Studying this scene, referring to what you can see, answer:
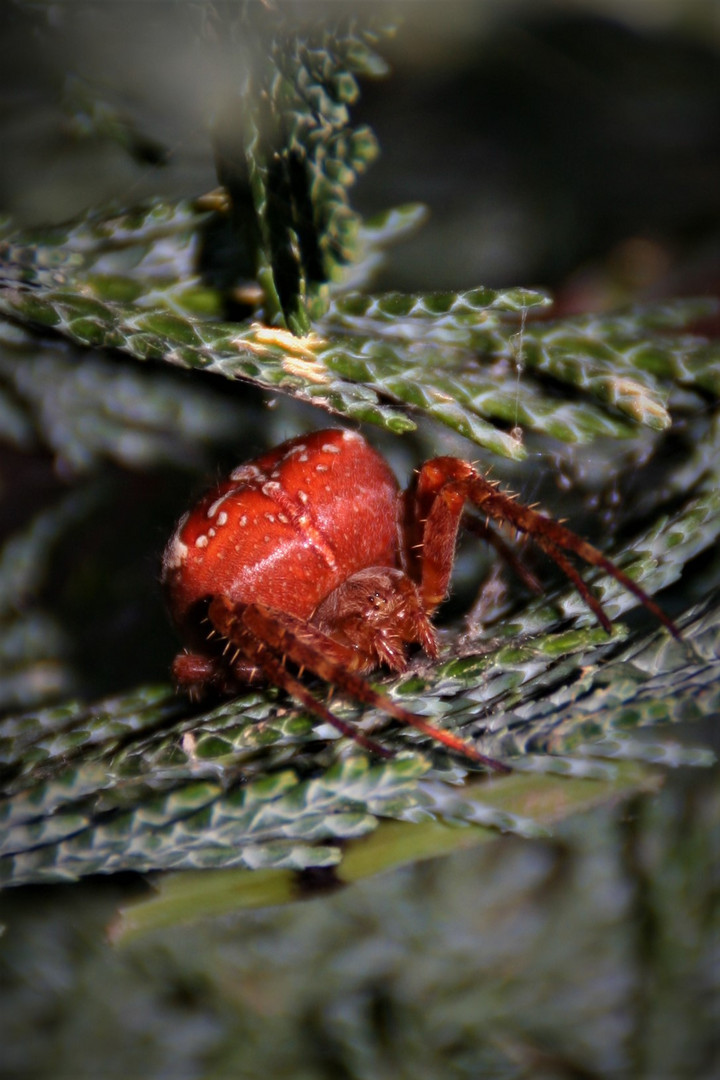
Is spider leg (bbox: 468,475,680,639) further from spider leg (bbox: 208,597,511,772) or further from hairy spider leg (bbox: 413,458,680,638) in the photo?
spider leg (bbox: 208,597,511,772)

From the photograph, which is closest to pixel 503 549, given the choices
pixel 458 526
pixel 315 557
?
A: pixel 458 526

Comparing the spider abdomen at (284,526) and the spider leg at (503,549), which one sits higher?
the spider abdomen at (284,526)

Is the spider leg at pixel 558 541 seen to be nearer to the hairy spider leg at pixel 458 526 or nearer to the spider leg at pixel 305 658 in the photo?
the hairy spider leg at pixel 458 526

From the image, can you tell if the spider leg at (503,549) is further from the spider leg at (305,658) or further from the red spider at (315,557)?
the spider leg at (305,658)

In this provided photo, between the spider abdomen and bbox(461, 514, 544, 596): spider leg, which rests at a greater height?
the spider abdomen

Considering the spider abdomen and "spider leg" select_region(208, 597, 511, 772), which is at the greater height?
the spider abdomen

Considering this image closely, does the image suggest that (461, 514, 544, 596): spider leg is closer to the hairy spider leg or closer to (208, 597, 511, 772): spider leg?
the hairy spider leg

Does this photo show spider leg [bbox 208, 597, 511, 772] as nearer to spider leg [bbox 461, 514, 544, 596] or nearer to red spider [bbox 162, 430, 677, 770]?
red spider [bbox 162, 430, 677, 770]

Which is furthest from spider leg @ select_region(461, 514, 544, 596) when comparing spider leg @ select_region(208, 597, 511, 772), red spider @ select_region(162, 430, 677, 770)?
spider leg @ select_region(208, 597, 511, 772)

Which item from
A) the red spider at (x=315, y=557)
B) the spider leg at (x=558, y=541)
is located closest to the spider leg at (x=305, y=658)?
the red spider at (x=315, y=557)
